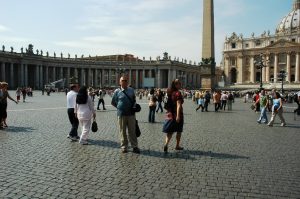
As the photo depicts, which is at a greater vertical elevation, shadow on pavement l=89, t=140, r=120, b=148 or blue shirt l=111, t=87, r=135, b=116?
blue shirt l=111, t=87, r=135, b=116

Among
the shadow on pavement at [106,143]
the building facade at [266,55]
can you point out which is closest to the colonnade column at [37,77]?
the building facade at [266,55]

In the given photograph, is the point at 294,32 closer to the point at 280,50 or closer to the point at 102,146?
the point at 280,50

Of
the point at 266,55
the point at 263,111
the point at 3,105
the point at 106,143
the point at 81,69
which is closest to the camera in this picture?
the point at 106,143

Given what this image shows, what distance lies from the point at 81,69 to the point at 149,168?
9290cm

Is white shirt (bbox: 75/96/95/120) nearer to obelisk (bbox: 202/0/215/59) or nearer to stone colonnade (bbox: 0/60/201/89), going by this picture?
obelisk (bbox: 202/0/215/59)

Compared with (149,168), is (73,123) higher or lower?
higher

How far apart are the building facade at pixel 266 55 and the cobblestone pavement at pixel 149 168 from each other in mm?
100482

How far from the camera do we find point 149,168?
7301 millimetres

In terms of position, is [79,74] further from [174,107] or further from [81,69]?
[174,107]

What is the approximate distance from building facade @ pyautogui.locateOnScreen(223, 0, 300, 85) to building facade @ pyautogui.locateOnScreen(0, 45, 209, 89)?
43.5 ft

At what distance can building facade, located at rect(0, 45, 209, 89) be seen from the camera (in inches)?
3250

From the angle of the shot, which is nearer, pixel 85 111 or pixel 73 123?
pixel 85 111

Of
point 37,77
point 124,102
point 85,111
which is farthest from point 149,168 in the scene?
point 37,77

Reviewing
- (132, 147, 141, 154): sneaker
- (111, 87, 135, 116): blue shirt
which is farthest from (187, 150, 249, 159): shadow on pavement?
(111, 87, 135, 116): blue shirt
